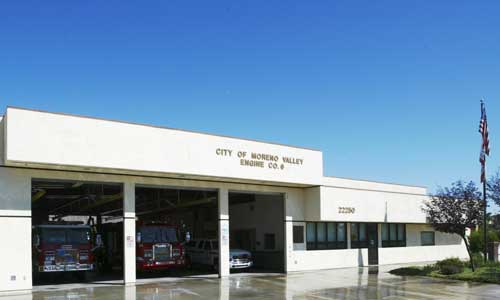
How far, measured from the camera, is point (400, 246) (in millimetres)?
34625

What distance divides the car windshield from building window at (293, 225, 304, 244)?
6.04 m

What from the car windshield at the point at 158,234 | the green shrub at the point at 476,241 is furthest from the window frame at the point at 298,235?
the green shrub at the point at 476,241

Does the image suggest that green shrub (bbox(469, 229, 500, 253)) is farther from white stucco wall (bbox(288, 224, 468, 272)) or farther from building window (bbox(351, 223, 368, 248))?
building window (bbox(351, 223, 368, 248))

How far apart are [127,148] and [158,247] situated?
24.0 feet

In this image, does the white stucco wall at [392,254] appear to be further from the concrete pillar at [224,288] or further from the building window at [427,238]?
the concrete pillar at [224,288]

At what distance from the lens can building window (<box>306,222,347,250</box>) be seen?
2969cm

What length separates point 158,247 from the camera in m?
26.7

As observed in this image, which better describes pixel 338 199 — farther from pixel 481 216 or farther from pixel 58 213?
pixel 58 213

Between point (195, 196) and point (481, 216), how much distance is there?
15678mm

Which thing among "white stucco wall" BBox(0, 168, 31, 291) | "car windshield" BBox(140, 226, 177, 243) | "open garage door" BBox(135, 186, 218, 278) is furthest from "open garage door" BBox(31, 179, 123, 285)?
"car windshield" BBox(140, 226, 177, 243)

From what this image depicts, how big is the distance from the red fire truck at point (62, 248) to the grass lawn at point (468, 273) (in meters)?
14.6

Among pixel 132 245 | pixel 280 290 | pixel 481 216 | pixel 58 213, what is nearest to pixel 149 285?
pixel 132 245

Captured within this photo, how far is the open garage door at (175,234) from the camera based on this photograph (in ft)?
87.1

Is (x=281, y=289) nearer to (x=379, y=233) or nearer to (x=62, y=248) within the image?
(x=62, y=248)
